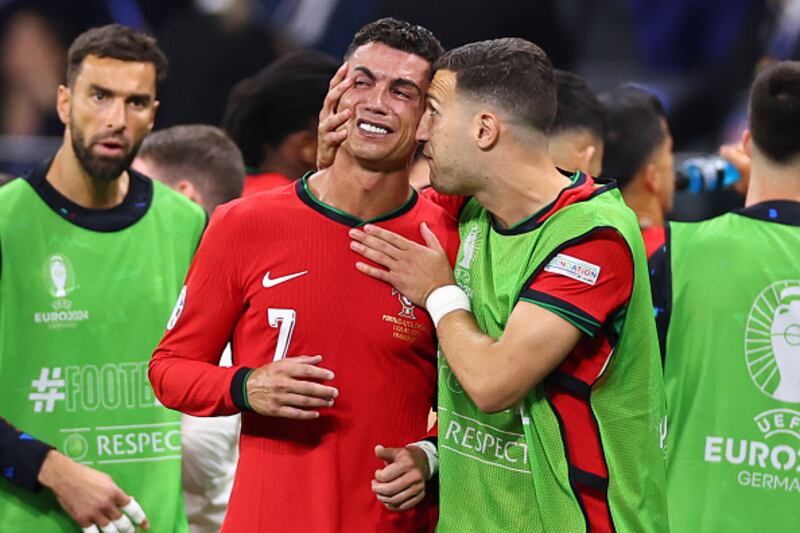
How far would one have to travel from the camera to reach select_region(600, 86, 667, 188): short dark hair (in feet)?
17.7

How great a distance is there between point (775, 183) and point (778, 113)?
201 millimetres

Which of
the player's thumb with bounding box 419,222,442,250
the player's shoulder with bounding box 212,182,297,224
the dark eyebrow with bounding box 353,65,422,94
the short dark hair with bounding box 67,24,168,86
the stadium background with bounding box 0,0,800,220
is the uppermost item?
the dark eyebrow with bounding box 353,65,422,94

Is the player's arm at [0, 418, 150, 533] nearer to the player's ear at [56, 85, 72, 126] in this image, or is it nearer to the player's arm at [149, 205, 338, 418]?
the player's arm at [149, 205, 338, 418]

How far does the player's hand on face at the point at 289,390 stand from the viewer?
3193mm

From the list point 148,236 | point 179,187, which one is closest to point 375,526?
point 148,236

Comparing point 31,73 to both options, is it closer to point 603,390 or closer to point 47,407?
point 47,407

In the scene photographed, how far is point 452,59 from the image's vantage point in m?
3.37

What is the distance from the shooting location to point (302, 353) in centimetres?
335

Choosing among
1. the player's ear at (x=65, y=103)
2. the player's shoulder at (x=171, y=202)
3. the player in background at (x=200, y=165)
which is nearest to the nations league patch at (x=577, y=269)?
the player's shoulder at (x=171, y=202)

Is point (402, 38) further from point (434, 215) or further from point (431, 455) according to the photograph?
point (431, 455)

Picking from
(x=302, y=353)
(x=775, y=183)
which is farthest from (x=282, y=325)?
(x=775, y=183)

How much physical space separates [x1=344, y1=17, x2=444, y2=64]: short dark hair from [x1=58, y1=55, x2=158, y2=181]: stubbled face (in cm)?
111

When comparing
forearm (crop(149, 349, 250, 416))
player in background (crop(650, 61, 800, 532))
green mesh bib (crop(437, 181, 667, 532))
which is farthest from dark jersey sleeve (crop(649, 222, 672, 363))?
forearm (crop(149, 349, 250, 416))

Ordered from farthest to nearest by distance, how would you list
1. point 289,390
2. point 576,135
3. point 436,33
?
point 436,33 → point 576,135 → point 289,390
